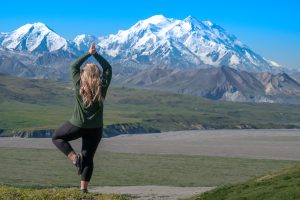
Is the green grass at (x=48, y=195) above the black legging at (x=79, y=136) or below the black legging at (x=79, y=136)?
below

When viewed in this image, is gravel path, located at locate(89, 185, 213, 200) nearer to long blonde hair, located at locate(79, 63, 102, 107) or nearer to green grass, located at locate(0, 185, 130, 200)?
green grass, located at locate(0, 185, 130, 200)

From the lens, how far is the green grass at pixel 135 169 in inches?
2753

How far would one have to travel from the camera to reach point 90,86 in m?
14.2

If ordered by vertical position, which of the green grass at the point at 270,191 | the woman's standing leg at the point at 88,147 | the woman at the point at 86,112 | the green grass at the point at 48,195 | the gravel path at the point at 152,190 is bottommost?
the gravel path at the point at 152,190

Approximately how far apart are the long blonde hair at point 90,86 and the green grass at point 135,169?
1953 inches

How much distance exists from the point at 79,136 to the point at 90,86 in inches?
52.2

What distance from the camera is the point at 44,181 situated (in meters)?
69.4

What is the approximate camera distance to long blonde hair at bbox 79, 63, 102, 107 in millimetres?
14219

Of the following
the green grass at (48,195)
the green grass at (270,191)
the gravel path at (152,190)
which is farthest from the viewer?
the gravel path at (152,190)

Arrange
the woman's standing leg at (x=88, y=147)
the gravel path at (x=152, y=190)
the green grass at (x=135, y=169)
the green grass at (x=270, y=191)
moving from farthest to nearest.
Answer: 1. the green grass at (x=135, y=169)
2. the gravel path at (x=152, y=190)
3. the green grass at (x=270, y=191)
4. the woman's standing leg at (x=88, y=147)

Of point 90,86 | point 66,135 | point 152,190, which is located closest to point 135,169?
point 152,190

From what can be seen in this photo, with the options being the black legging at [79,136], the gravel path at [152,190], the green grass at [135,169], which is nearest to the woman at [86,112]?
the black legging at [79,136]


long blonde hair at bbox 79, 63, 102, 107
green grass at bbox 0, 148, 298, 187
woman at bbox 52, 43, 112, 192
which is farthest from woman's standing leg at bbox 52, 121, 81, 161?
green grass at bbox 0, 148, 298, 187

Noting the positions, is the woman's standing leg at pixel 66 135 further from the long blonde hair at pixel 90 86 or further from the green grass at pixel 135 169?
the green grass at pixel 135 169
